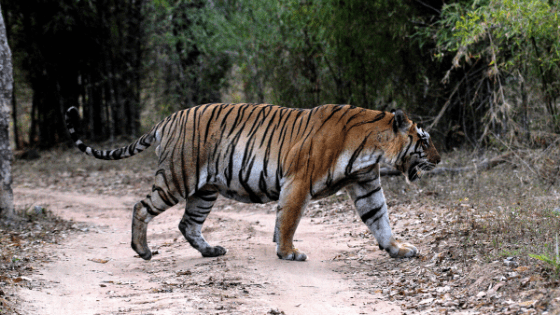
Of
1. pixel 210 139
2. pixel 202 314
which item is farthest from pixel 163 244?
pixel 202 314

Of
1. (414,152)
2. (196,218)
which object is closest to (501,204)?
(414,152)

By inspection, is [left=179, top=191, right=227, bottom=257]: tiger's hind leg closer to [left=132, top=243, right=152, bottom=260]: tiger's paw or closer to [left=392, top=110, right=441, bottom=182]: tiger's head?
[left=132, top=243, right=152, bottom=260]: tiger's paw

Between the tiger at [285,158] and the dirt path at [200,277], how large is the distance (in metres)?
0.32

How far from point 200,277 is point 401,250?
5.94 feet

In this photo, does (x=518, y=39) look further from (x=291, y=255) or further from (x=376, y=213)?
(x=291, y=255)

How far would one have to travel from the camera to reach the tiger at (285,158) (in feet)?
15.9

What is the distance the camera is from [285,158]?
4977mm

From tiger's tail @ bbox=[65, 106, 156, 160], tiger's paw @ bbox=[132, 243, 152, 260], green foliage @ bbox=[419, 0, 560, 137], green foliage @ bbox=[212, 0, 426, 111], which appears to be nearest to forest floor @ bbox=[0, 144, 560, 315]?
tiger's paw @ bbox=[132, 243, 152, 260]

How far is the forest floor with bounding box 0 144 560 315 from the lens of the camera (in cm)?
370

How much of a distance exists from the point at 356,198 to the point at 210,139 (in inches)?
59.0

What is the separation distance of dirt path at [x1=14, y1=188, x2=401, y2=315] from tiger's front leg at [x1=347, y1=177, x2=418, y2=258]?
0.35m

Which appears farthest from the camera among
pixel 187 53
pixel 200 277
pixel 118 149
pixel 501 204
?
pixel 187 53

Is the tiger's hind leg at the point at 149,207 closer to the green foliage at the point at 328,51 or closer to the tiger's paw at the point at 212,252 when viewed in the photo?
the tiger's paw at the point at 212,252

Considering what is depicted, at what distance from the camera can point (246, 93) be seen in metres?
12.9
